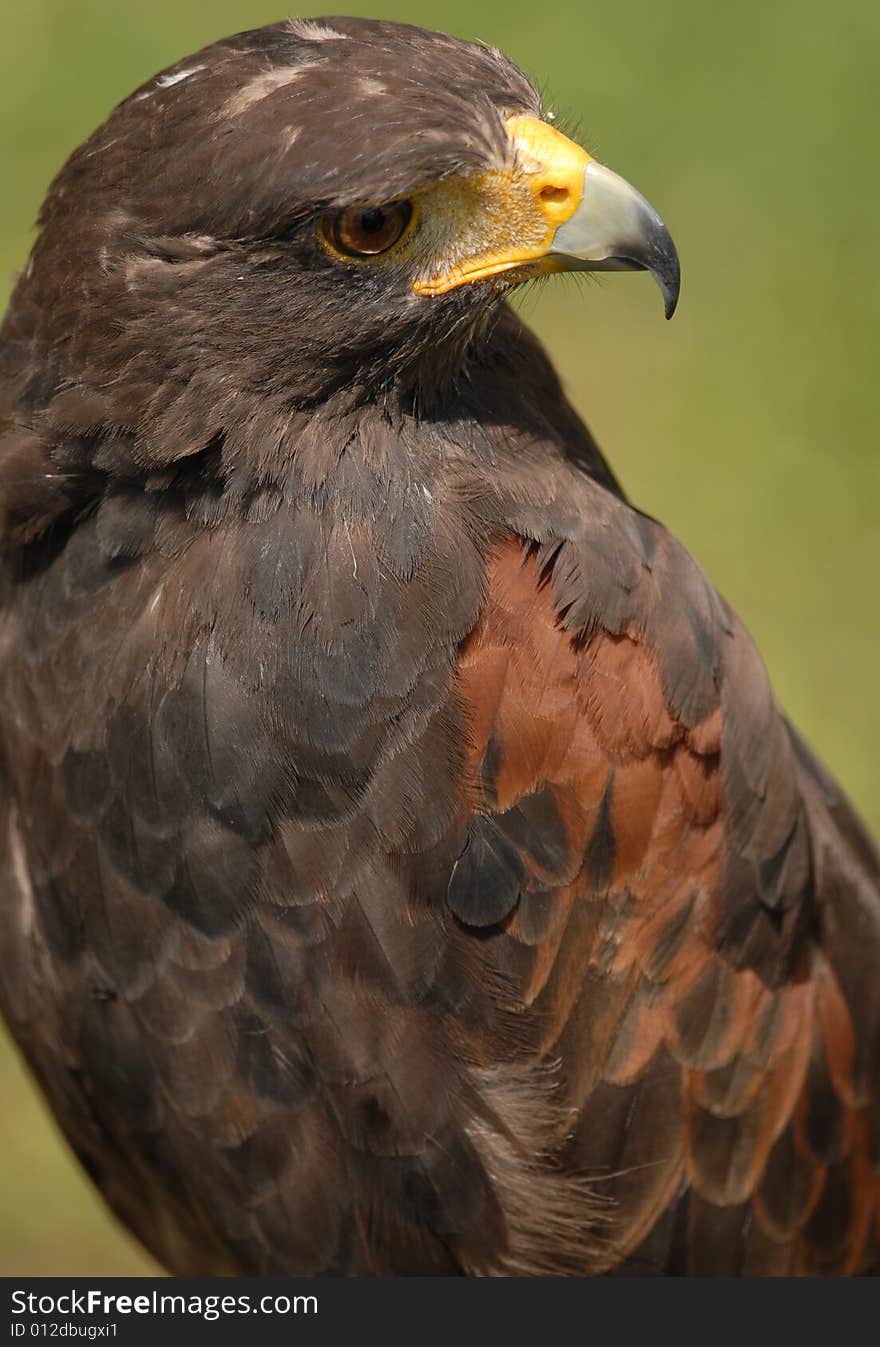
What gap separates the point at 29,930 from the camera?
3.59 meters

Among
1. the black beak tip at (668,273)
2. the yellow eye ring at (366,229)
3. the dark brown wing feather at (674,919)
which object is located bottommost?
the dark brown wing feather at (674,919)

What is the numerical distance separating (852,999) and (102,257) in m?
1.92

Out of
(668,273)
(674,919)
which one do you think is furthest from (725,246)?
(674,919)

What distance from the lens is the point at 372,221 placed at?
2.86 m

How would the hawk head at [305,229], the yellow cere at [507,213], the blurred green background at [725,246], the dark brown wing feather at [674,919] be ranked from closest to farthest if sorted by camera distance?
the hawk head at [305,229]
the yellow cere at [507,213]
the dark brown wing feather at [674,919]
the blurred green background at [725,246]

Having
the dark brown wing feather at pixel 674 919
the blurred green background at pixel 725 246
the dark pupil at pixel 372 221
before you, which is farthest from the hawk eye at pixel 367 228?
the blurred green background at pixel 725 246

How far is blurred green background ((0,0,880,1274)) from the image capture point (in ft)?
23.3

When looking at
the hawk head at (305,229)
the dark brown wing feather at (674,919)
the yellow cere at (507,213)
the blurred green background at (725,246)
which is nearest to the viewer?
the hawk head at (305,229)

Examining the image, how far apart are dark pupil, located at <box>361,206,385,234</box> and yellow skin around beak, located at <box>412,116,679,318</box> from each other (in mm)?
112

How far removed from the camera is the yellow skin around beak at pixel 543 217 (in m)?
2.93

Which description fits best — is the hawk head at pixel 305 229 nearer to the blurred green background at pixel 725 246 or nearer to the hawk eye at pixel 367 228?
the hawk eye at pixel 367 228

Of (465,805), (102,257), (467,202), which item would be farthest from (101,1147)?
(467,202)

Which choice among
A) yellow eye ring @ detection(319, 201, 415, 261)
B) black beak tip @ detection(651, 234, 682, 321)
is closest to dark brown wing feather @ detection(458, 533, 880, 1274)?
black beak tip @ detection(651, 234, 682, 321)

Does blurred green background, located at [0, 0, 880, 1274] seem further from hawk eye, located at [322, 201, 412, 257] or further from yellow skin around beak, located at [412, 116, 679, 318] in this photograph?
hawk eye, located at [322, 201, 412, 257]
